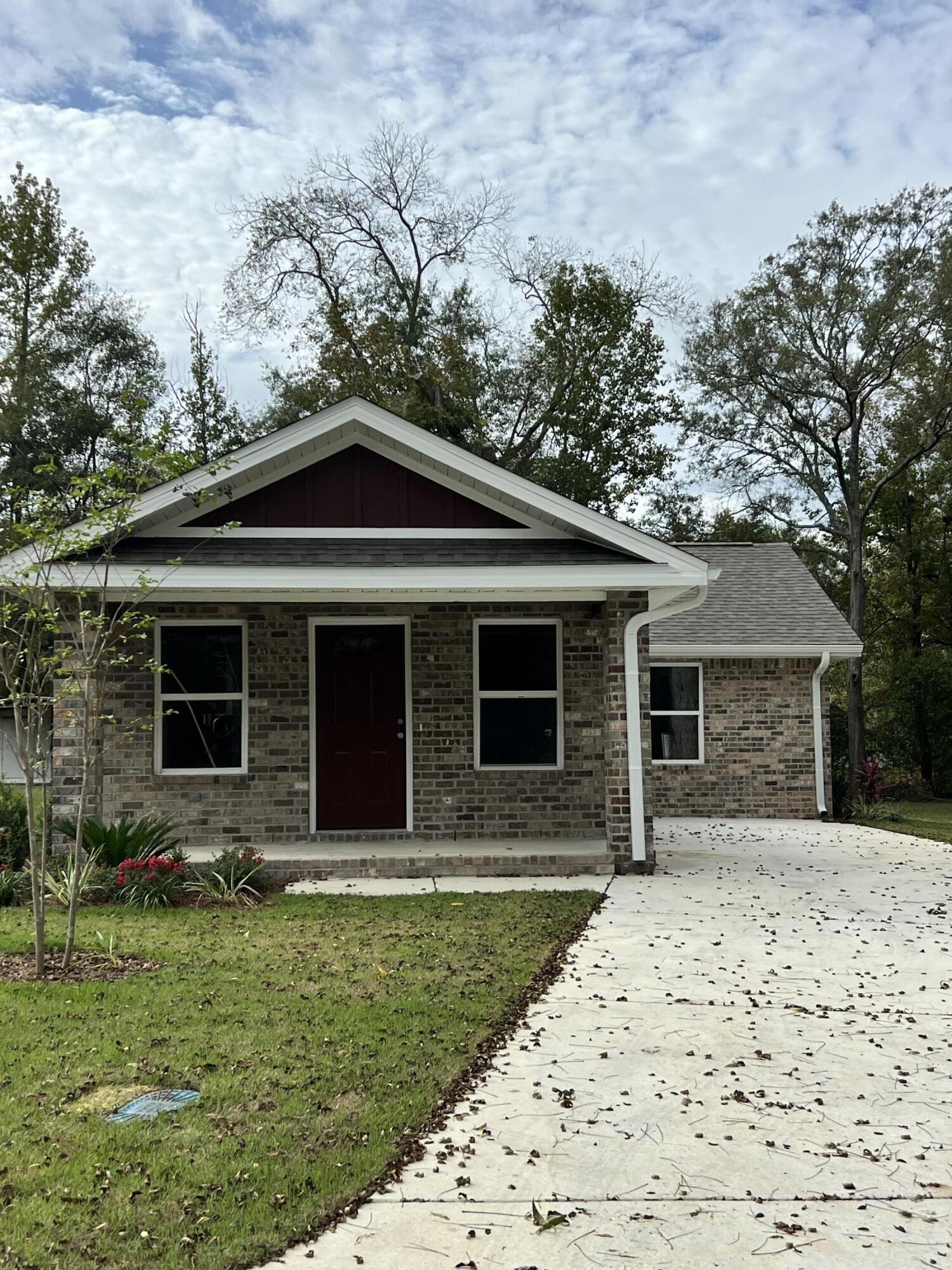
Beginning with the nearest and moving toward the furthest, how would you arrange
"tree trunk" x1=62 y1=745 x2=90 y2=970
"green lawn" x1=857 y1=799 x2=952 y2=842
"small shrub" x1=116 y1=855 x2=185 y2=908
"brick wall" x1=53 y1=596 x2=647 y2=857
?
"tree trunk" x1=62 y1=745 x2=90 y2=970 < "small shrub" x1=116 y1=855 x2=185 y2=908 < "brick wall" x1=53 y1=596 x2=647 y2=857 < "green lawn" x1=857 y1=799 x2=952 y2=842

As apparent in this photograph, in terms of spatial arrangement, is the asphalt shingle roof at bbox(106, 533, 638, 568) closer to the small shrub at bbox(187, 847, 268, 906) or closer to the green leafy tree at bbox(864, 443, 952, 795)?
the small shrub at bbox(187, 847, 268, 906)

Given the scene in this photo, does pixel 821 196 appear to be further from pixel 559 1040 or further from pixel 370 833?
pixel 559 1040

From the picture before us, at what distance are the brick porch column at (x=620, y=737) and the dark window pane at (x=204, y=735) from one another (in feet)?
12.3

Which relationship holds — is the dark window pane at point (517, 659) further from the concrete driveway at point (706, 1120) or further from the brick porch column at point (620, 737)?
the concrete driveway at point (706, 1120)

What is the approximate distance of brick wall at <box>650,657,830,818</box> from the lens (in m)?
15.8

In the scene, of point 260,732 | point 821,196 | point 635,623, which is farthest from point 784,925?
point 821,196

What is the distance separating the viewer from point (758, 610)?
16.9m

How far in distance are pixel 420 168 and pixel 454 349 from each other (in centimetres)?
481

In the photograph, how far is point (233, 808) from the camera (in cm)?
1051

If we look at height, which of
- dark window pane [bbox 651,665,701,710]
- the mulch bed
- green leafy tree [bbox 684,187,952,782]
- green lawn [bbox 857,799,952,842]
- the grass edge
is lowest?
green lawn [bbox 857,799,952,842]

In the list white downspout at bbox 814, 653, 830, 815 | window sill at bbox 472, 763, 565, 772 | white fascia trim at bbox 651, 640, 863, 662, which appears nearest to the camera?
window sill at bbox 472, 763, 565, 772

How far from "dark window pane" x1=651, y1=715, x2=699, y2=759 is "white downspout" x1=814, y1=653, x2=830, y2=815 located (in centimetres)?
180

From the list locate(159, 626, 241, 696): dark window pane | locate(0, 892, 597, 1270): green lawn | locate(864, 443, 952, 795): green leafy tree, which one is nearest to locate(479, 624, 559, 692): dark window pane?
locate(159, 626, 241, 696): dark window pane

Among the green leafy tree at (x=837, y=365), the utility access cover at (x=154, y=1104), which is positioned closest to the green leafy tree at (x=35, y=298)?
the green leafy tree at (x=837, y=365)
